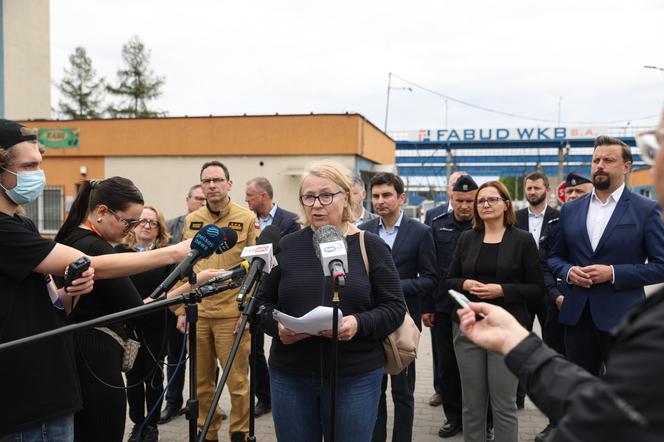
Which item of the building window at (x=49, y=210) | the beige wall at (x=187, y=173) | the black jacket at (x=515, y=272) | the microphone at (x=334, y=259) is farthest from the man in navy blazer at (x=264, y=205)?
the building window at (x=49, y=210)

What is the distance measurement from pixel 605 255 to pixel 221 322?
3345 millimetres

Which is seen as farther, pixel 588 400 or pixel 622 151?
pixel 622 151

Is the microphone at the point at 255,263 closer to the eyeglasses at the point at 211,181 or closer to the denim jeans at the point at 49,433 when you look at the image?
the denim jeans at the point at 49,433

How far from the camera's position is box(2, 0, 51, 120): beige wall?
75.8ft

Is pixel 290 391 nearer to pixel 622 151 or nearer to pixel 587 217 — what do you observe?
pixel 587 217

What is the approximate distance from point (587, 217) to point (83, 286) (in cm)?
377

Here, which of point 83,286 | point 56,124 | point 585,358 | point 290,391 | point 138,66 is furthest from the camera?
point 138,66

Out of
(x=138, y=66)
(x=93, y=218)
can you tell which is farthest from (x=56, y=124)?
(x=138, y=66)

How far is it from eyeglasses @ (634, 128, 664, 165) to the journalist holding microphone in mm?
2236

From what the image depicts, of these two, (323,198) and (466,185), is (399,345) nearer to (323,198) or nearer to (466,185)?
(323,198)

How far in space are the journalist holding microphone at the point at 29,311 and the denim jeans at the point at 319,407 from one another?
3.41ft

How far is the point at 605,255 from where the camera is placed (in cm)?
407

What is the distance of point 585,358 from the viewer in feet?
13.7

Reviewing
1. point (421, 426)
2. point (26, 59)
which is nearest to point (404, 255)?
point (421, 426)
